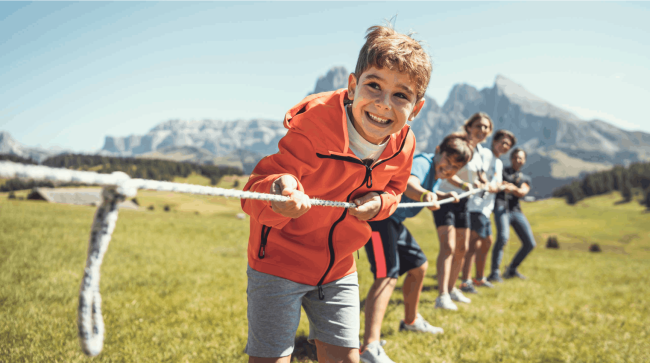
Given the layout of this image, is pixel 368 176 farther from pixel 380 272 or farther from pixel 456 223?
pixel 456 223

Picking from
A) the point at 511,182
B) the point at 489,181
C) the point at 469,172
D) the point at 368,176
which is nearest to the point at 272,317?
the point at 368,176

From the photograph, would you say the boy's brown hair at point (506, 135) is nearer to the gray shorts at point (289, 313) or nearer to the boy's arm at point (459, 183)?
the boy's arm at point (459, 183)

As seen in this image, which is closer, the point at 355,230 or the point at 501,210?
the point at 355,230

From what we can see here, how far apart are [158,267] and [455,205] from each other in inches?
243

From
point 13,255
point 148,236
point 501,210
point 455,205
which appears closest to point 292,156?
point 455,205

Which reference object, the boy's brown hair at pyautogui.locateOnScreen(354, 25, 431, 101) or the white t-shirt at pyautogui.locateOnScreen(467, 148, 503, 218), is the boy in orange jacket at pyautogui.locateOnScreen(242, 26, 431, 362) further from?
the white t-shirt at pyautogui.locateOnScreen(467, 148, 503, 218)

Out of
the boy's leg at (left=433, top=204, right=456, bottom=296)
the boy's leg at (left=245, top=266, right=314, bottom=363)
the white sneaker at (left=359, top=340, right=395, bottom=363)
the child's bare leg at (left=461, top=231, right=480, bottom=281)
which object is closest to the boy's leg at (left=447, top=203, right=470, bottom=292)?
the boy's leg at (left=433, top=204, right=456, bottom=296)

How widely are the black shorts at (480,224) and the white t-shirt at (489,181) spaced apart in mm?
94

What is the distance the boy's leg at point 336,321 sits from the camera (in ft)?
7.93

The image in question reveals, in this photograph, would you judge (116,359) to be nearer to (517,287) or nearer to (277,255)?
(277,255)

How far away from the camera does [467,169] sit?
6.20 m

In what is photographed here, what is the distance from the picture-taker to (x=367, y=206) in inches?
95.2

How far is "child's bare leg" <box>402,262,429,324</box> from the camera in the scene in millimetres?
4254

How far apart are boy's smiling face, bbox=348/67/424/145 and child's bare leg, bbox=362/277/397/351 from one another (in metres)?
1.99
